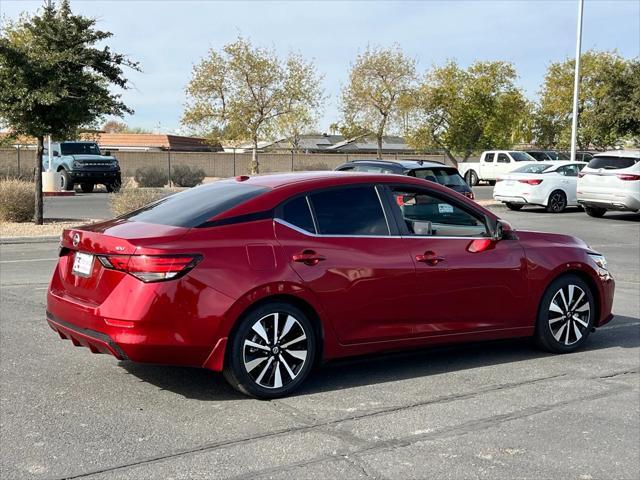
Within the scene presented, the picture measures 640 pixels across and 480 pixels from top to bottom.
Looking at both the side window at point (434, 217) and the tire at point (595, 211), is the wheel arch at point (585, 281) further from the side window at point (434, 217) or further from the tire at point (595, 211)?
the tire at point (595, 211)

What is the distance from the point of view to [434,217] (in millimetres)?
6539

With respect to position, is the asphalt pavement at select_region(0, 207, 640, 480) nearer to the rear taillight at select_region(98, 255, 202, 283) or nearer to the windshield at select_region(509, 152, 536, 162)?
the rear taillight at select_region(98, 255, 202, 283)

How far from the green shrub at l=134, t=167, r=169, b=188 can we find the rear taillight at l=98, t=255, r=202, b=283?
3247 cm

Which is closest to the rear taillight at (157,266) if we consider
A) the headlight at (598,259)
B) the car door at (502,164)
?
the headlight at (598,259)

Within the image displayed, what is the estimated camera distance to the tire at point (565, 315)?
6.95m

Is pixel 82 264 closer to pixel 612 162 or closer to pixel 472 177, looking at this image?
pixel 612 162

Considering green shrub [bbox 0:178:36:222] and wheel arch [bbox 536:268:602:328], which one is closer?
wheel arch [bbox 536:268:602:328]

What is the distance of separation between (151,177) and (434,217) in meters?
32.1

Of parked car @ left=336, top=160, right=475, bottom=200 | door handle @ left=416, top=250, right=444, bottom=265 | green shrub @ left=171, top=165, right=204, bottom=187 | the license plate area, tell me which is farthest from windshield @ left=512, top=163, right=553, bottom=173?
the license plate area

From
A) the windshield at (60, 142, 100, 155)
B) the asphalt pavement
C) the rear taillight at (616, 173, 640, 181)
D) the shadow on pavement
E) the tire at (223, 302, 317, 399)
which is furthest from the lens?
the windshield at (60, 142, 100, 155)

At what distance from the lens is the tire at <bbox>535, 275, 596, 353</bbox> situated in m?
6.95

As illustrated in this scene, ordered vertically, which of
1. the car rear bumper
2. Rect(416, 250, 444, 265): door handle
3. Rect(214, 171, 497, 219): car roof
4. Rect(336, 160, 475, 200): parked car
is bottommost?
Rect(416, 250, 444, 265): door handle

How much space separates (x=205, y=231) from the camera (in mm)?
5434

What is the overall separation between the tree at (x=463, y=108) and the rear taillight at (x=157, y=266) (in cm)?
4257
